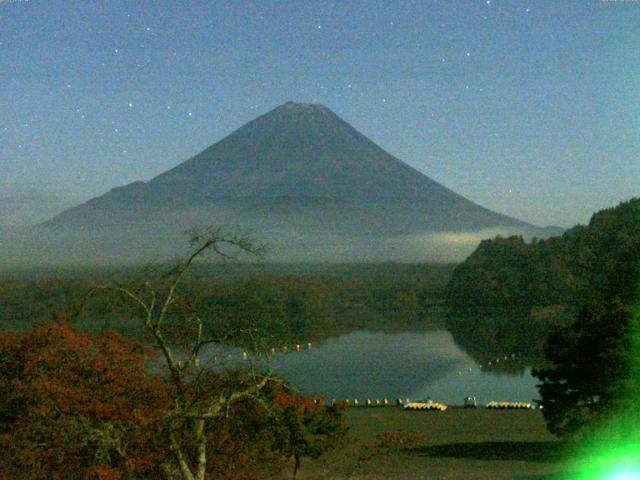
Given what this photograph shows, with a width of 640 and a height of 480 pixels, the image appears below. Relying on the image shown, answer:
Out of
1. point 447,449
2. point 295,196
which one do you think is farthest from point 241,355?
point 295,196

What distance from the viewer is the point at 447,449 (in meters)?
15.0

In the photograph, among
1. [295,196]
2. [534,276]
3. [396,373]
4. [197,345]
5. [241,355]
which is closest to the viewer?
[197,345]

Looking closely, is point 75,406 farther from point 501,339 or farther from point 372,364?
point 501,339

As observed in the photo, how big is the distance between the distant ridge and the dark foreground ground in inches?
3395

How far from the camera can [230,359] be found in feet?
31.5

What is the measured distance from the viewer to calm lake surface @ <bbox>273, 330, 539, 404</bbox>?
31734 millimetres

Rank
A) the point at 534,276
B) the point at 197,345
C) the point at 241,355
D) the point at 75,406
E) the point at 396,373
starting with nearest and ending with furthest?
the point at 197,345 < the point at 75,406 < the point at 241,355 < the point at 396,373 < the point at 534,276

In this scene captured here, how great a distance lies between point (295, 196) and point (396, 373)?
8129cm

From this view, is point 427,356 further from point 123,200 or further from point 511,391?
point 123,200

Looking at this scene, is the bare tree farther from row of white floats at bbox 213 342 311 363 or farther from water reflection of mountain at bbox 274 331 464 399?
water reflection of mountain at bbox 274 331 464 399

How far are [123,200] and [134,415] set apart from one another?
398ft

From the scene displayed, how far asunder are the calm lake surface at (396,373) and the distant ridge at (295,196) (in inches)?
2206

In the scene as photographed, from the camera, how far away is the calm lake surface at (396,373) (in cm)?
3173

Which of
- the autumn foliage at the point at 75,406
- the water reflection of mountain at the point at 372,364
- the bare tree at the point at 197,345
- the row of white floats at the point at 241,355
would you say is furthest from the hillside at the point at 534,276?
the bare tree at the point at 197,345
